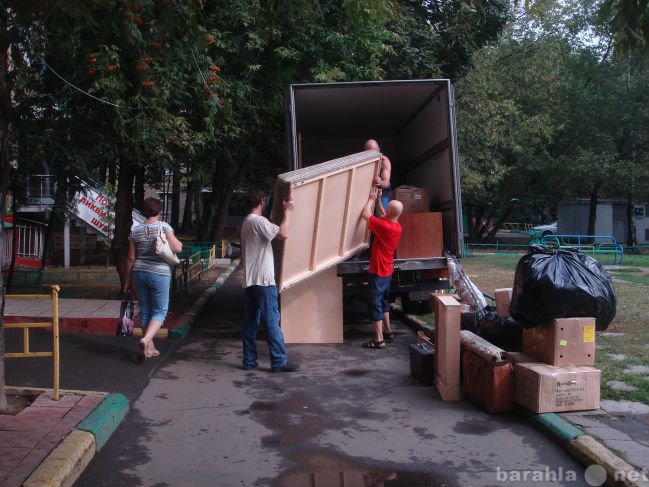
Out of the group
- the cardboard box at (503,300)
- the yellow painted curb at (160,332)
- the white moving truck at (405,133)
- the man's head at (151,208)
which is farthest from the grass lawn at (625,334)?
the yellow painted curb at (160,332)

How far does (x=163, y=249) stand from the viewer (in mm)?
7223

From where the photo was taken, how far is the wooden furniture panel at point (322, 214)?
769 centimetres

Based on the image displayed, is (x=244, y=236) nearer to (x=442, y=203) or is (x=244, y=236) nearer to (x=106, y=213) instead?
(x=442, y=203)

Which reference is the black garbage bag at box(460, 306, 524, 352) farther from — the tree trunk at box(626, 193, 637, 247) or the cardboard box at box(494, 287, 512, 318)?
the tree trunk at box(626, 193, 637, 247)

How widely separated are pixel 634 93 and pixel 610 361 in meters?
26.3

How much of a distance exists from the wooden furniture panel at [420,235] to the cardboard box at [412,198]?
400 mm

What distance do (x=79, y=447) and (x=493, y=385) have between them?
322 centimetres

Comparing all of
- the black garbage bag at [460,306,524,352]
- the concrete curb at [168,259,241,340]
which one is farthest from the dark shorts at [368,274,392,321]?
the concrete curb at [168,259,241,340]

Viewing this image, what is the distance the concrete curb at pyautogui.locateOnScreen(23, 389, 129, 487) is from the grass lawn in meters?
4.12

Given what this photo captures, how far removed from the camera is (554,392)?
17.7ft

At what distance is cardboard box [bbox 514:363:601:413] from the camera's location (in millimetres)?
5375

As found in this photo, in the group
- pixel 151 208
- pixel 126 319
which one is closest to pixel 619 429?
pixel 151 208

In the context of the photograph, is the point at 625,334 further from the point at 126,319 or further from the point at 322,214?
the point at 126,319

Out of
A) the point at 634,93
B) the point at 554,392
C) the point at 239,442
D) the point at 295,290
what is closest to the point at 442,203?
the point at 295,290
